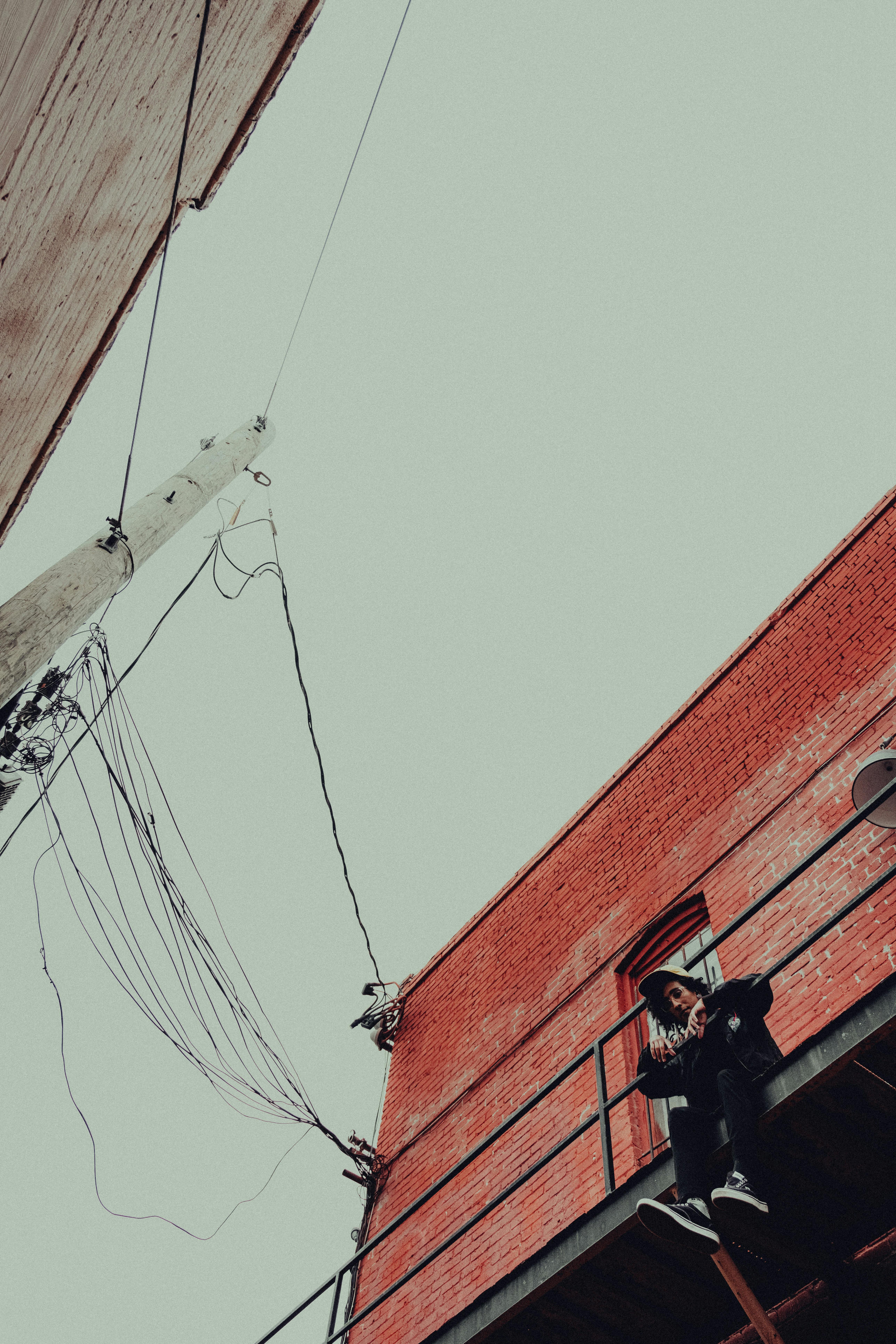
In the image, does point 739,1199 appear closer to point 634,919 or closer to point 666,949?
point 666,949

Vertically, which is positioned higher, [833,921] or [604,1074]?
[833,921]

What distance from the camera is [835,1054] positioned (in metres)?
4.00

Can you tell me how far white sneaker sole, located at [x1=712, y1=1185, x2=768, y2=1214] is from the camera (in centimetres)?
375

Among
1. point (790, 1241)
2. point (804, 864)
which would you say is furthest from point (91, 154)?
point (790, 1241)

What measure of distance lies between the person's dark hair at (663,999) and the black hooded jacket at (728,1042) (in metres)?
0.31

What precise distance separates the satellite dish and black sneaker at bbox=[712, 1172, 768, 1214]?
264cm

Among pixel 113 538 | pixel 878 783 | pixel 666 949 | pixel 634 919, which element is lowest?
pixel 113 538

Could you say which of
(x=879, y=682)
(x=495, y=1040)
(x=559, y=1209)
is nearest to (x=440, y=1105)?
(x=495, y=1040)

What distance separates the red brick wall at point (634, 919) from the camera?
7129 millimetres

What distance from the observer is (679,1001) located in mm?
4859

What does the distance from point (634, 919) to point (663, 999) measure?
167 inches

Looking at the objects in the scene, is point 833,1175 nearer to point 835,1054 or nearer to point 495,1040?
point 835,1054

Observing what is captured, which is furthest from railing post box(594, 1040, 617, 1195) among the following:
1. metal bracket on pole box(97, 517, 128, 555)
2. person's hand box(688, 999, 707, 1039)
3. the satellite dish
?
metal bracket on pole box(97, 517, 128, 555)

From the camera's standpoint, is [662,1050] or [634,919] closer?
[662,1050]
